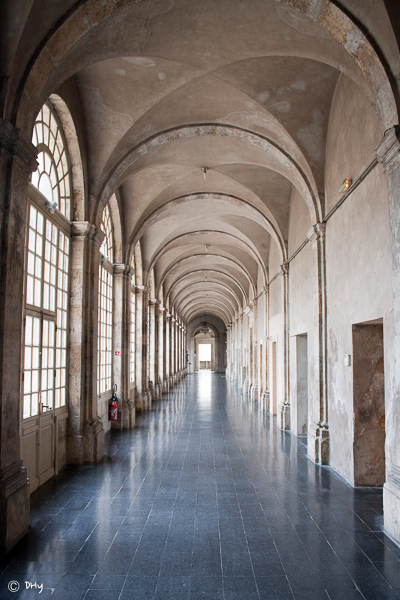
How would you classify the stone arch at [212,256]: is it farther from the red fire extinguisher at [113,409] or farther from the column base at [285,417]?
the red fire extinguisher at [113,409]

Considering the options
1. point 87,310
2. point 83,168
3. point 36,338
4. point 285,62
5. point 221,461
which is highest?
point 285,62

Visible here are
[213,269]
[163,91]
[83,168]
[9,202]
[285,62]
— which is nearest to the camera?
[9,202]

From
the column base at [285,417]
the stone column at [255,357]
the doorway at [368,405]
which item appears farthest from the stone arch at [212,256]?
the doorway at [368,405]

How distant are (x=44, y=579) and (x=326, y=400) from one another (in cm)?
573

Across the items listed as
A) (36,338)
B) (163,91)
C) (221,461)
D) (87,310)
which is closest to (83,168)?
(163,91)

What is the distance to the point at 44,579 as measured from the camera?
151 inches

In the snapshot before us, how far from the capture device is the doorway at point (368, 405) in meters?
6.69

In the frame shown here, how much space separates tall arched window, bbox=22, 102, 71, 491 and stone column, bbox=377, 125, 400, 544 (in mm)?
4687

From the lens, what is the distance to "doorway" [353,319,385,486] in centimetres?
669

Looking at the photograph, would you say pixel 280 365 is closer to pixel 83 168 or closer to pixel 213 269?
pixel 83 168

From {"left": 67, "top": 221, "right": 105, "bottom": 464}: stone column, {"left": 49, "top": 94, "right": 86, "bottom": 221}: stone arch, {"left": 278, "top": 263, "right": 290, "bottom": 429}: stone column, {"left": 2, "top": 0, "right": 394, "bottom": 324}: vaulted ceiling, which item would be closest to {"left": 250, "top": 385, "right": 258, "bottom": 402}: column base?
{"left": 278, "top": 263, "right": 290, "bottom": 429}: stone column

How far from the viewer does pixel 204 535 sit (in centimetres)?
476

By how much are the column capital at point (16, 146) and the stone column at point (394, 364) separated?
3.96 m

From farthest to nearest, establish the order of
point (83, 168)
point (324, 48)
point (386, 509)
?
1. point (83, 168)
2. point (324, 48)
3. point (386, 509)
